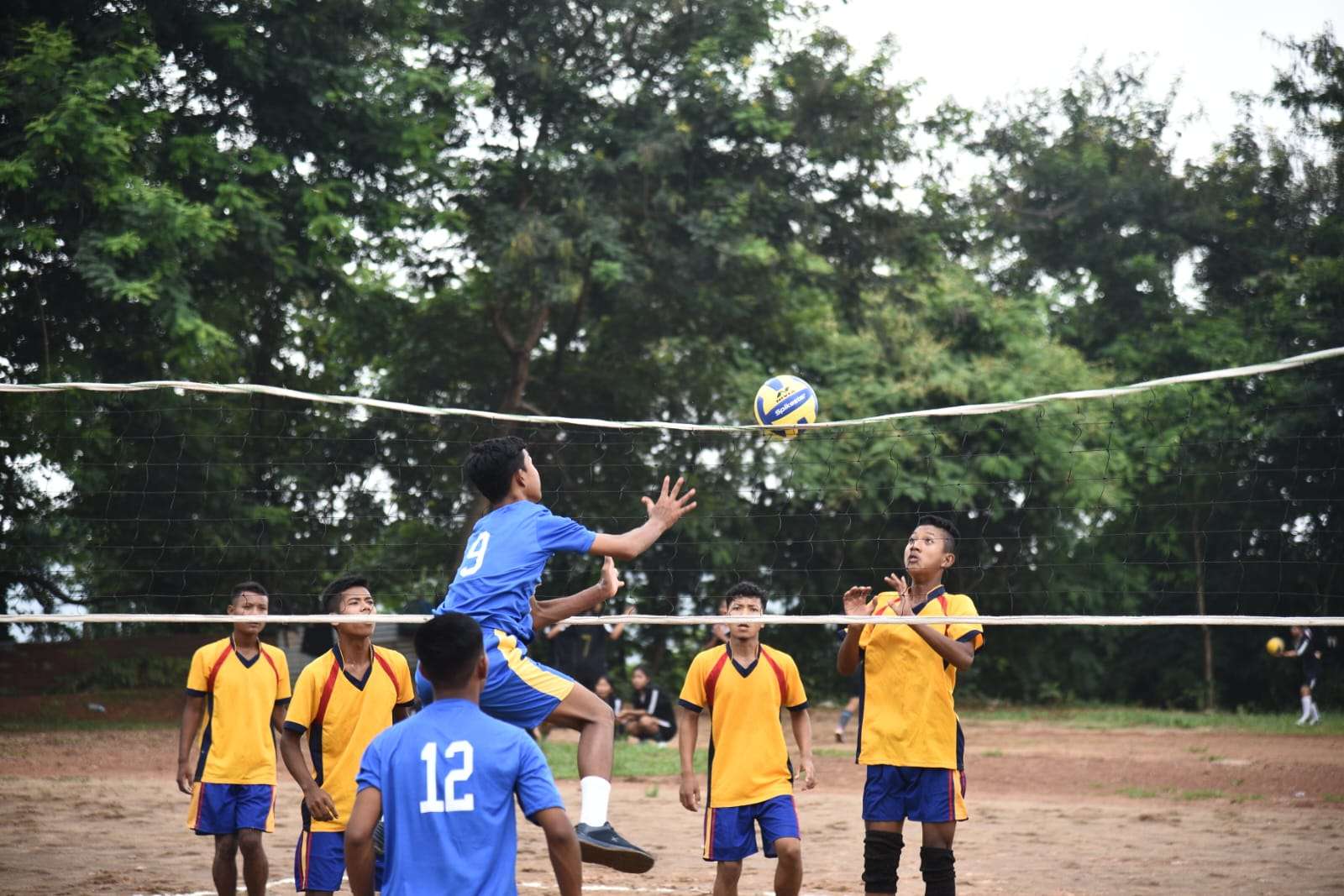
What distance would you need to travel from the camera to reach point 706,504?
19.5 m

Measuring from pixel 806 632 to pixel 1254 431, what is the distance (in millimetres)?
9751

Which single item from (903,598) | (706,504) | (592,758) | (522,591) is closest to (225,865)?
(592,758)

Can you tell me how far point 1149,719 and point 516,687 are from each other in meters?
21.3

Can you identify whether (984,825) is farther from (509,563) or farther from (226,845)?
(509,563)

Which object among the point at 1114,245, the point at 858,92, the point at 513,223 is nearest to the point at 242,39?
the point at 513,223

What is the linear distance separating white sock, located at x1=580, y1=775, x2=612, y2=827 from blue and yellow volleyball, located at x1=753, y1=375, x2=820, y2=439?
3.01 m

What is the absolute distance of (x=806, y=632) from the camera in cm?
2822

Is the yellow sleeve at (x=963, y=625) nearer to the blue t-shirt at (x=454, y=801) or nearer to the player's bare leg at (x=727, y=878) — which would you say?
the player's bare leg at (x=727, y=878)

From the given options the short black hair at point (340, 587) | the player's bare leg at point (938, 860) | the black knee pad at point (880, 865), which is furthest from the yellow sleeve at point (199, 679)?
the player's bare leg at point (938, 860)

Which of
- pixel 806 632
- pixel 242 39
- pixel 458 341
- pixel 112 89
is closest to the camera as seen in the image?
pixel 112 89

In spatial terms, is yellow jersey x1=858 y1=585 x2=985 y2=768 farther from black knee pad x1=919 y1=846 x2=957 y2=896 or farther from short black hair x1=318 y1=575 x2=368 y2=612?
short black hair x1=318 y1=575 x2=368 y2=612

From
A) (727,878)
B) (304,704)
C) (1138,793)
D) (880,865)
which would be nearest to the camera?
(880,865)

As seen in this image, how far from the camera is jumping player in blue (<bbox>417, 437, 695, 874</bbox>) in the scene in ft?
19.2

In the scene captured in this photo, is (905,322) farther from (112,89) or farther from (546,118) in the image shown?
(112,89)
